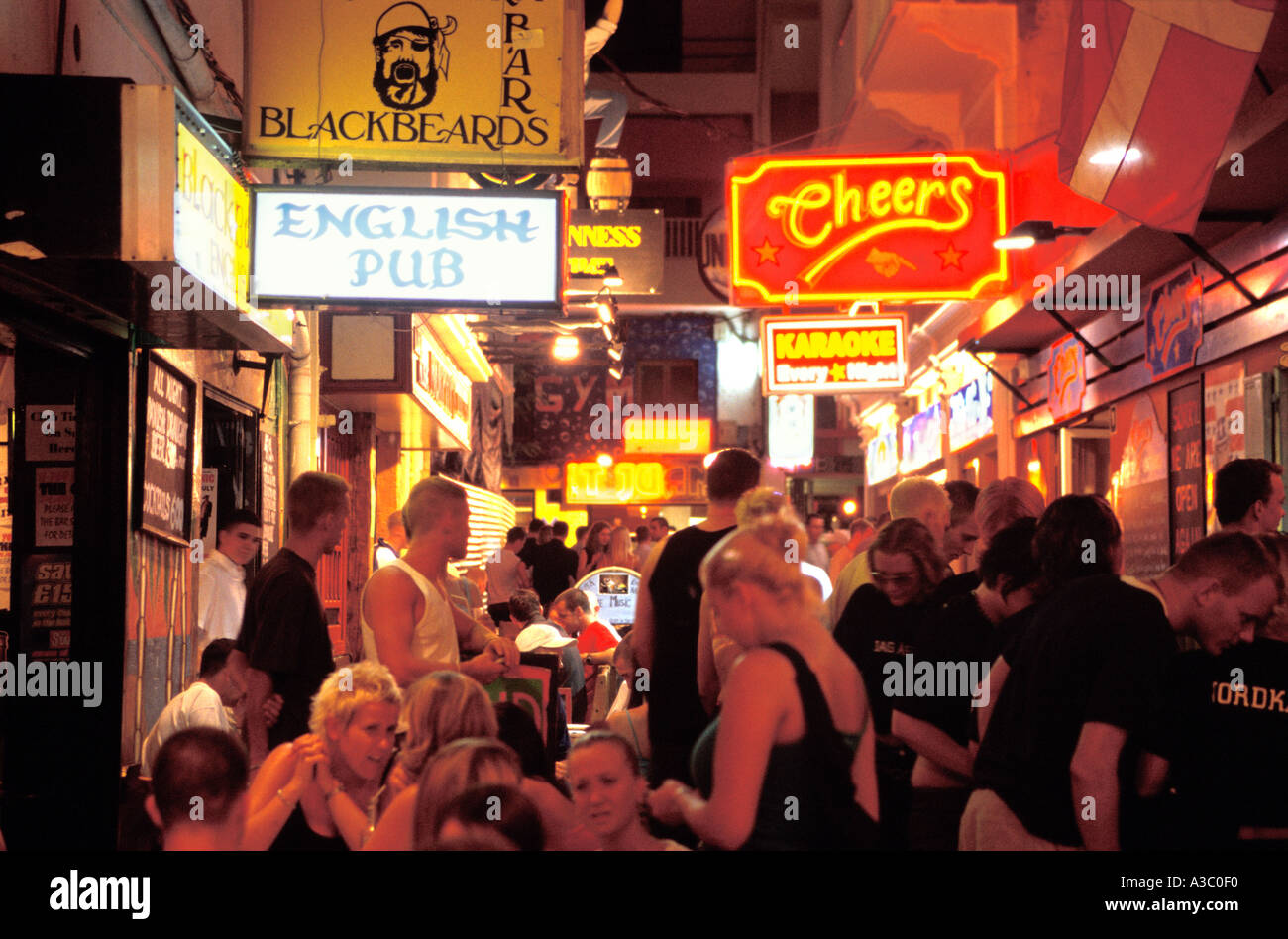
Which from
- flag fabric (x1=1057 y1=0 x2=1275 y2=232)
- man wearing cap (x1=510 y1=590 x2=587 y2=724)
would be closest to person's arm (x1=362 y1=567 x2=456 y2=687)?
man wearing cap (x1=510 y1=590 x2=587 y2=724)

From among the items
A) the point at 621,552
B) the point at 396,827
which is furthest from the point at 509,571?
the point at 396,827

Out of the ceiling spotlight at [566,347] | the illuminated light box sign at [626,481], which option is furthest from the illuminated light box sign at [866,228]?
the illuminated light box sign at [626,481]

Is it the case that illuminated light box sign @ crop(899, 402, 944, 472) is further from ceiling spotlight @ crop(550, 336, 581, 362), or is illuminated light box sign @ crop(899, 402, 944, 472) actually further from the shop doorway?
the shop doorway

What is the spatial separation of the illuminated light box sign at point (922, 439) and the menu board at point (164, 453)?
484 inches

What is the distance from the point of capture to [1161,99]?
6516 millimetres

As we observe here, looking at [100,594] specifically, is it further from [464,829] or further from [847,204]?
[847,204]

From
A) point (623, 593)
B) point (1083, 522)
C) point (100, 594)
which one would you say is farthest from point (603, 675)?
point (1083, 522)

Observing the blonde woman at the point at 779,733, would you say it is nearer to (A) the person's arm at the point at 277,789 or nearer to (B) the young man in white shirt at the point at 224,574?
(A) the person's arm at the point at 277,789

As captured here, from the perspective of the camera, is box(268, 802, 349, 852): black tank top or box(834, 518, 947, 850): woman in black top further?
box(834, 518, 947, 850): woman in black top

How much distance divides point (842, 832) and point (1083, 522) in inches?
56.3

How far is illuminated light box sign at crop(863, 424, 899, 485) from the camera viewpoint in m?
23.1

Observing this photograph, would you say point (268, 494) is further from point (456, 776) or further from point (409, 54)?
point (456, 776)

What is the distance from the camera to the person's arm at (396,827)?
3.50 metres

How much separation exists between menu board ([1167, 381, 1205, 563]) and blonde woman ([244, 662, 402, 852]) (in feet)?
21.8
